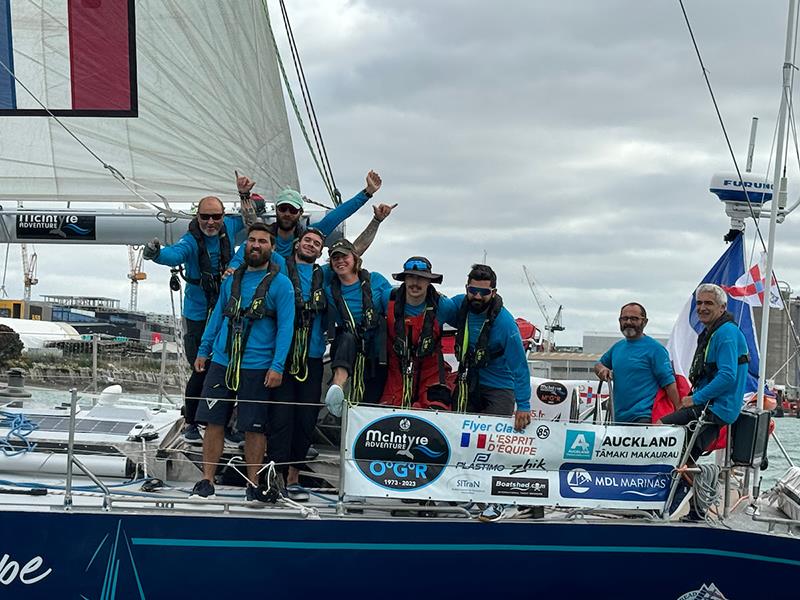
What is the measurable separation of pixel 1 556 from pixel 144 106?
11.6 feet

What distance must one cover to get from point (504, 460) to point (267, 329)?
5.06ft

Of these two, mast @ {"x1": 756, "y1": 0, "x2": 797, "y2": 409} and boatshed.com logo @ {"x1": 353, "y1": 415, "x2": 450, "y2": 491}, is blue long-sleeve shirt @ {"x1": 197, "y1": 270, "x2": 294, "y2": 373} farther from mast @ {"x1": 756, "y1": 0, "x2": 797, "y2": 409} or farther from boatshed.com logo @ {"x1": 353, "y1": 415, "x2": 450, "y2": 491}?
mast @ {"x1": 756, "y1": 0, "x2": 797, "y2": 409}

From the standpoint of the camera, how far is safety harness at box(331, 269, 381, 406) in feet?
Result: 20.6

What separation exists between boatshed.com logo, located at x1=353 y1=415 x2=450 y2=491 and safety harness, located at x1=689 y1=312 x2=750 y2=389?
5.45 ft

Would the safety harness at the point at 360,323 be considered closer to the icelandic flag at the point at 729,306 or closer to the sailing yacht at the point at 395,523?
the sailing yacht at the point at 395,523

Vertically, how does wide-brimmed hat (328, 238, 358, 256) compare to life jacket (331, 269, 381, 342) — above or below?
above

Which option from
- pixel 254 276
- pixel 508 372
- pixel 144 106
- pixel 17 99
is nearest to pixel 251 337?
pixel 254 276

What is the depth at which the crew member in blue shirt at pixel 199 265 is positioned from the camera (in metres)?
6.67

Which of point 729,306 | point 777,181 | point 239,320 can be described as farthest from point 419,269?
point 729,306

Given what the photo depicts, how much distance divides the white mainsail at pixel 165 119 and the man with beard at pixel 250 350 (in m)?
1.79

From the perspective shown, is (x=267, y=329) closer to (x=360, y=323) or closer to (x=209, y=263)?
(x=360, y=323)

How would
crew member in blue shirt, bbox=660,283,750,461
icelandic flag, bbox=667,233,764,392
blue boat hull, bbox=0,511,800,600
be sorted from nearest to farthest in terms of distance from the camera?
blue boat hull, bbox=0,511,800,600, crew member in blue shirt, bbox=660,283,750,461, icelandic flag, bbox=667,233,764,392

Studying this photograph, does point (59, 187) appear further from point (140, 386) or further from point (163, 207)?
point (140, 386)

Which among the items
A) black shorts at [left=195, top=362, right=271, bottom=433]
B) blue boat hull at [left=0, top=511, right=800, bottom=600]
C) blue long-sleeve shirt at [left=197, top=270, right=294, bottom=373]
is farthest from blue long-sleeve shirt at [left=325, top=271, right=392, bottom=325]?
blue boat hull at [left=0, top=511, right=800, bottom=600]
